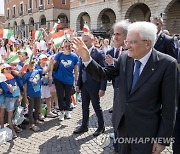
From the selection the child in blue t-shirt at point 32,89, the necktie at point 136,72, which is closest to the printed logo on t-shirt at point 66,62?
the child in blue t-shirt at point 32,89

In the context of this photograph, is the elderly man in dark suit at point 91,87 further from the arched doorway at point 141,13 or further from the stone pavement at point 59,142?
the arched doorway at point 141,13

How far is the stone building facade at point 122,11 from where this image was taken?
22.5 m

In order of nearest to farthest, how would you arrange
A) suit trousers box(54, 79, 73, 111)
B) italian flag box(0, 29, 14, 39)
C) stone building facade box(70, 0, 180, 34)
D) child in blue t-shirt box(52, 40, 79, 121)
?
child in blue t-shirt box(52, 40, 79, 121) → suit trousers box(54, 79, 73, 111) → italian flag box(0, 29, 14, 39) → stone building facade box(70, 0, 180, 34)

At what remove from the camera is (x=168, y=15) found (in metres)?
23.0

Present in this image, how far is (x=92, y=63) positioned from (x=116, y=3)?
25.6m

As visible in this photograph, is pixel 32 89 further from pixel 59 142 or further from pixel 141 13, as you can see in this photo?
pixel 141 13

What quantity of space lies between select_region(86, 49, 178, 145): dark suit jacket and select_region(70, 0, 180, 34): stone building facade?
18.7 m

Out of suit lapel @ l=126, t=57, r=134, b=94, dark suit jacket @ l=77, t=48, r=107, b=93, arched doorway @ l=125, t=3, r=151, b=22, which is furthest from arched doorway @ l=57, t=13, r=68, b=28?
suit lapel @ l=126, t=57, r=134, b=94

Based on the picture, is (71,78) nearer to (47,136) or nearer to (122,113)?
(47,136)

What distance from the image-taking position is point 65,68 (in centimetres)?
557

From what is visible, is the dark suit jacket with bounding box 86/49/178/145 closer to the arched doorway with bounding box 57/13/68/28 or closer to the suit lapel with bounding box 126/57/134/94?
the suit lapel with bounding box 126/57/134/94

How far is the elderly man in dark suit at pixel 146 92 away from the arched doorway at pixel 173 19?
71.4 feet

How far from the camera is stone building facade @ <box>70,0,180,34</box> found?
73.8ft

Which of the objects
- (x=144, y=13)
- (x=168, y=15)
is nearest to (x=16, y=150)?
(x=168, y=15)
